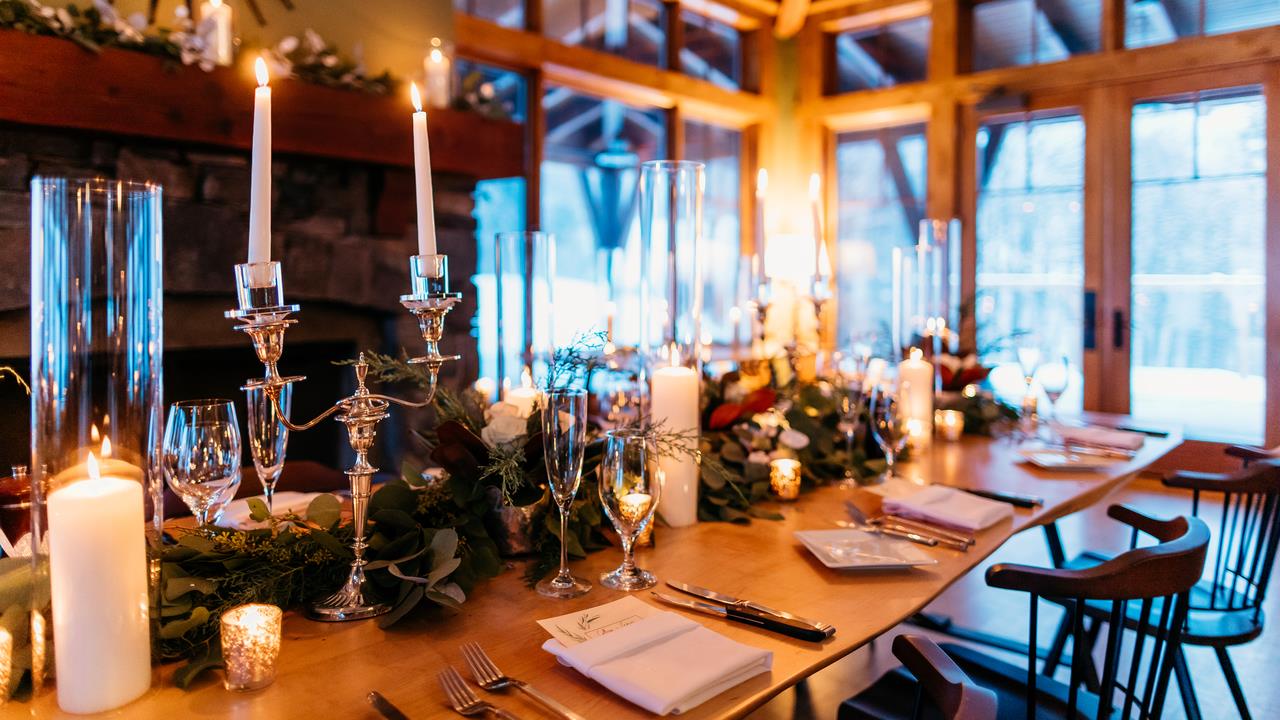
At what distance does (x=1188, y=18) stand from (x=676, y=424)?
15.7 feet

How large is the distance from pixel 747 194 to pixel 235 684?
19.3ft

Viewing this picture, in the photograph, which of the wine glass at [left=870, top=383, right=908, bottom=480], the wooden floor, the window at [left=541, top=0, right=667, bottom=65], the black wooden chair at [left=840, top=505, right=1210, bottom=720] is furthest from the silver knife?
the window at [left=541, top=0, right=667, bottom=65]

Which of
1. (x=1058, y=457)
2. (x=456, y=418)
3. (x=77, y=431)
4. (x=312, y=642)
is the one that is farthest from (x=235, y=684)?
(x=1058, y=457)

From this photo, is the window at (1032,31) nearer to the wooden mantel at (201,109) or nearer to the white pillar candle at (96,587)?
the wooden mantel at (201,109)

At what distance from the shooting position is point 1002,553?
3727 millimetres

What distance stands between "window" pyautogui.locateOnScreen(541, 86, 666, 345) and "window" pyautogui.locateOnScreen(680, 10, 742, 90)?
48 centimetres

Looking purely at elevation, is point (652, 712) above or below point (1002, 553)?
above

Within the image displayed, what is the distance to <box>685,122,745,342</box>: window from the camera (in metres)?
6.24

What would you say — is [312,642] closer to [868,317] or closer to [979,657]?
[979,657]

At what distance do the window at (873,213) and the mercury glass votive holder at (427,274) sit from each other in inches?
202

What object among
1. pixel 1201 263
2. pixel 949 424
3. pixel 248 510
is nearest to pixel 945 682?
pixel 248 510

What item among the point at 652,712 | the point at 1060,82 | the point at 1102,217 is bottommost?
the point at 652,712

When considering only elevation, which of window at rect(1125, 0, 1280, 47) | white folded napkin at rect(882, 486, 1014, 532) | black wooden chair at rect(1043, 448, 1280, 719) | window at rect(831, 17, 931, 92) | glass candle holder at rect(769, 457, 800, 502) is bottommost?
black wooden chair at rect(1043, 448, 1280, 719)

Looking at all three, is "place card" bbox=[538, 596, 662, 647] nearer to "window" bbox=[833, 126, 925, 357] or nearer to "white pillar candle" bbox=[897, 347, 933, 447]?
"white pillar candle" bbox=[897, 347, 933, 447]
